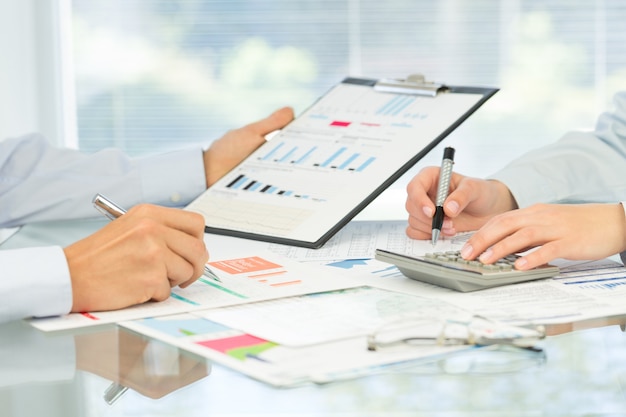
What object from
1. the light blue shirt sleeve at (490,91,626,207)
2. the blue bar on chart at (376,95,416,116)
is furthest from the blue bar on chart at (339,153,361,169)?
the light blue shirt sleeve at (490,91,626,207)

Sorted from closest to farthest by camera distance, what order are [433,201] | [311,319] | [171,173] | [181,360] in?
[181,360], [311,319], [433,201], [171,173]

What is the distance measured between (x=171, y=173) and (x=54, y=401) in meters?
0.93

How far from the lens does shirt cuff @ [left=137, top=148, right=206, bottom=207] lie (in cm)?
156

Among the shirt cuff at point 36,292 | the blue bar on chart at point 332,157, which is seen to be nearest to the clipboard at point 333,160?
the blue bar on chart at point 332,157

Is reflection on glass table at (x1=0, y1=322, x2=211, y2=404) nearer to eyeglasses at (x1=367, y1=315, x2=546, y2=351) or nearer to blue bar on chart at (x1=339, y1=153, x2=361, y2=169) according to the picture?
eyeglasses at (x1=367, y1=315, x2=546, y2=351)

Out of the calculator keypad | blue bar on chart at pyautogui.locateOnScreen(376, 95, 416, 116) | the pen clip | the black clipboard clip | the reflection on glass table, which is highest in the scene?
the black clipboard clip

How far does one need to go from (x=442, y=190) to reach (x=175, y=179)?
0.50 metres

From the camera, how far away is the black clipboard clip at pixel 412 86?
146 centimetres

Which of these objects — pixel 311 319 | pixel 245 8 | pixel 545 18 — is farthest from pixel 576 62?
pixel 311 319

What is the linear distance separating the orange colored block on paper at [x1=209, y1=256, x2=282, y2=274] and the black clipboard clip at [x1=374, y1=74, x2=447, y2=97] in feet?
1.55

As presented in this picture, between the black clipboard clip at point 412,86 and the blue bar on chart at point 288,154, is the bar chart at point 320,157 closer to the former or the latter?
the blue bar on chart at point 288,154

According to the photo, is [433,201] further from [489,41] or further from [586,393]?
[489,41]

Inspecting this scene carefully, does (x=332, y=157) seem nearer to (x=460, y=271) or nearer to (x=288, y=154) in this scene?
(x=288, y=154)

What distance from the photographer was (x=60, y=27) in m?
4.53
